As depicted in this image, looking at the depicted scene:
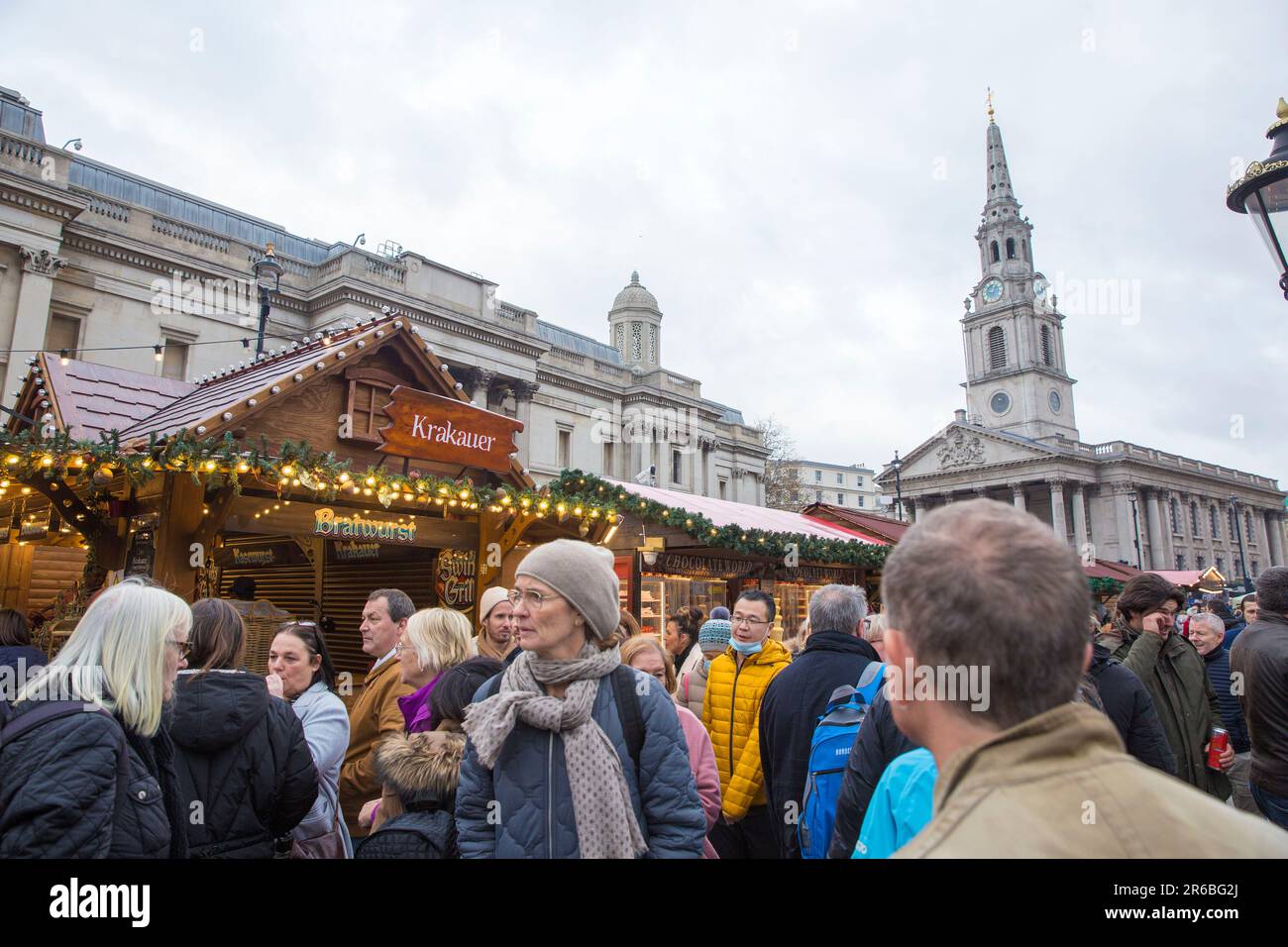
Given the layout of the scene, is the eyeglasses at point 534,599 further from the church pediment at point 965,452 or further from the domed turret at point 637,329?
→ the church pediment at point 965,452

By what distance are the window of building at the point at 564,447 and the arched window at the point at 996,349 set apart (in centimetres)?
6044

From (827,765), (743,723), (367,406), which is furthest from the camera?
(367,406)

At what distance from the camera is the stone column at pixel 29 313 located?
19.7 m

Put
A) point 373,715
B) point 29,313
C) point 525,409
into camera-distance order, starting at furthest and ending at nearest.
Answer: point 525,409
point 29,313
point 373,715

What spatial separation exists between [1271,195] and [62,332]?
2783 cm

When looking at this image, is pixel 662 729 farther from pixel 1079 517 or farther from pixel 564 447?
pixel 1079 517

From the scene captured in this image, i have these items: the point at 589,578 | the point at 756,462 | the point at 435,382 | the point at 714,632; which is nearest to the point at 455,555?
the point at 435,382

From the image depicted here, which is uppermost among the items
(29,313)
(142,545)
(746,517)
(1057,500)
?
(1057,500)

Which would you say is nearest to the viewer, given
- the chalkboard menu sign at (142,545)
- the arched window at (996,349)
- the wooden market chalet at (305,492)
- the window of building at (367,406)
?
the wooden market chalet at (305,492)

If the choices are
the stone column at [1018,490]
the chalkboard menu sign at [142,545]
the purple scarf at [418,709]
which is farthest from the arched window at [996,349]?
the purple scarf at [418,709]

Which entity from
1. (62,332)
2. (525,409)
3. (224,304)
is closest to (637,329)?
(525,409)

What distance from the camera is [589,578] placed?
9.37ft

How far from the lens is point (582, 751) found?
2.62m
